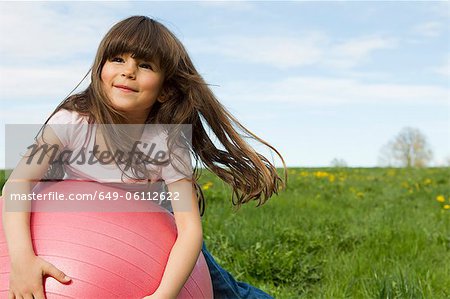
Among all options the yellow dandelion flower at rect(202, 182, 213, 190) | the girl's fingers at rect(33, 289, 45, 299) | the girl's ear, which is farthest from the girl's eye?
the yellow dandelion flower at rect(202, 182, 213, 190)

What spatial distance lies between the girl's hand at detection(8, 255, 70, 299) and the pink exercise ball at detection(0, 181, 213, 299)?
0.09 feet

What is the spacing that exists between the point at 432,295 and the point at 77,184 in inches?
97.8

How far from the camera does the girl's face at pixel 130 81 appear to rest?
322 centimetres

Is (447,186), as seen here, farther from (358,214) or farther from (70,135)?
(70,135)

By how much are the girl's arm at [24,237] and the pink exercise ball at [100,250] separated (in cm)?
3

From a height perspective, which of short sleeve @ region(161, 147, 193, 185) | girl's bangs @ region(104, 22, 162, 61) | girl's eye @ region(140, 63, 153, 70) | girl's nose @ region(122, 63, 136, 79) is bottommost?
short sleeve @ region(161, 147, 193, 185)

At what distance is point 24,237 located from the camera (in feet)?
9.25

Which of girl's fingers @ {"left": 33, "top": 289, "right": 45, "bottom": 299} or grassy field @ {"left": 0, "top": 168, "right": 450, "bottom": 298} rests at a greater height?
girl's fingers @ {"left": 33, "top": 289, "right": 45, "bottom": 299}

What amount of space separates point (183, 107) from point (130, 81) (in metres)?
0.38

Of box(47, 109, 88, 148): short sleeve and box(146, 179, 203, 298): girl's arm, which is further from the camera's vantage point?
box(47, 109, 88, 148): short sleeve

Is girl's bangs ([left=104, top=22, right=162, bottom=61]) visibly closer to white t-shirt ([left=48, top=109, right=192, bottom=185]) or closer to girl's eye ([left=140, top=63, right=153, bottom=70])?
girl's eye ([left=140, top=63, right=153, bottom=70])

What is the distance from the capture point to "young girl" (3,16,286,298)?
287 centimetres

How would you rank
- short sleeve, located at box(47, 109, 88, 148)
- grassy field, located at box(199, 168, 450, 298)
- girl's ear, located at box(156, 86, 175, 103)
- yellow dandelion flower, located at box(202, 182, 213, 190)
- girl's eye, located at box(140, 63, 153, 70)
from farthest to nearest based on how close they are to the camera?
yellow dandelion flower, located at box(202, 182, 213, 190) → grassy field, located at box(199, 168, 450, 298) → girl's ear, located at box(156, 86, 175, 103) → girl's eye, located at box(140, 63, 153, 70) → short sleeve, located at box(47, 109, 88, 148)

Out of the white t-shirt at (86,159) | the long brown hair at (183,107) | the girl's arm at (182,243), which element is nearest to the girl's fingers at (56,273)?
the girl's arm at (182,243)
